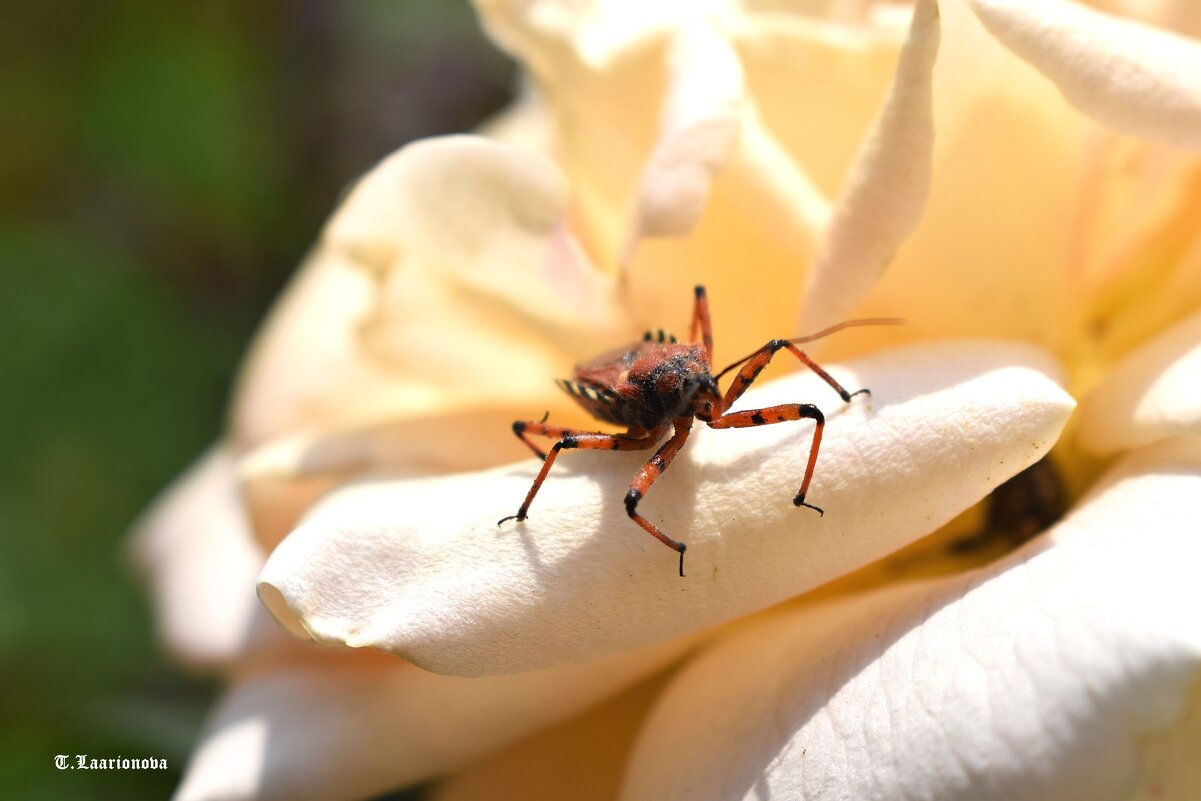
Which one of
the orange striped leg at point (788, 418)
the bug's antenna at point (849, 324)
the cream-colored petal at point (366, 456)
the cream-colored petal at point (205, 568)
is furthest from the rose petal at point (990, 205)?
the cream-colored petal at point (205, 568)

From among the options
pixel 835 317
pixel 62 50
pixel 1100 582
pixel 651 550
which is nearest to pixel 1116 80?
pixel 835 317

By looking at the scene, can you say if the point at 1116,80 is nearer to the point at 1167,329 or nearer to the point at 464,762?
the point at 1167,329

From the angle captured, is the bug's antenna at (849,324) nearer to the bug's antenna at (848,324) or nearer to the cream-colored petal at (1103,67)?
the bug's antenna at (848,324)

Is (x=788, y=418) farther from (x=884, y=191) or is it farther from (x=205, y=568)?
(x=205, y=568)

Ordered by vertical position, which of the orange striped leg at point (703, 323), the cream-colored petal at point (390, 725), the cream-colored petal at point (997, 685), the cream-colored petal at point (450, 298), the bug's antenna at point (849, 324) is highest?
the cream-colored petal at point (450, 298)

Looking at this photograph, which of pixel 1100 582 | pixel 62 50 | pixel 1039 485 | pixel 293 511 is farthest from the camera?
pixel 62 50
